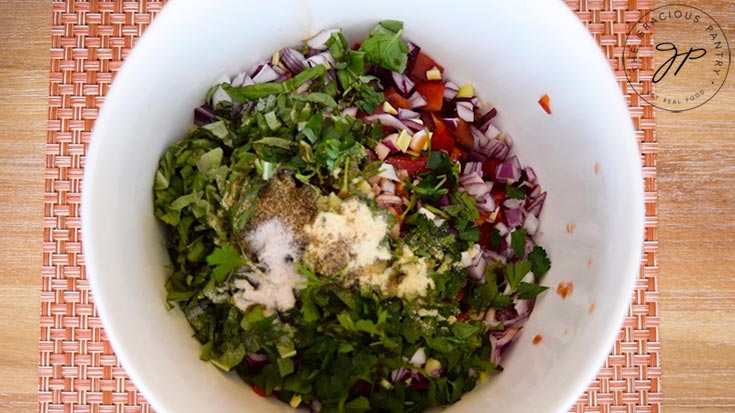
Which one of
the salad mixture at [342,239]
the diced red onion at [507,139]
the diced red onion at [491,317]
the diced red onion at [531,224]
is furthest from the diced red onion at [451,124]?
the diced red onion at [491,317]

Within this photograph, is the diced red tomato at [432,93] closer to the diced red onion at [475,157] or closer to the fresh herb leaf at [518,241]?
the diced red onion at [475,157]

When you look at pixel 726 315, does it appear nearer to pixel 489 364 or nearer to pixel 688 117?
pixel 688 117

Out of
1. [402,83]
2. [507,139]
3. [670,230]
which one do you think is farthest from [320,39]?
[670,230]

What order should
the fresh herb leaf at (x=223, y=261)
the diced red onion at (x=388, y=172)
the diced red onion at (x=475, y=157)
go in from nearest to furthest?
the fresh herb leaf at (x=223, y=261) < the diced red onion at (x=388, y=172) < the diced red onion at (x=475, y=157)

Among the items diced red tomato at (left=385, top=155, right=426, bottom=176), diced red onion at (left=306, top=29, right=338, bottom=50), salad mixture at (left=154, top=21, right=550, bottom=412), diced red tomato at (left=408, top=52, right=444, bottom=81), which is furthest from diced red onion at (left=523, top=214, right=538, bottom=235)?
diced red onion at (left=306, top=29, right=338, bottom=50)

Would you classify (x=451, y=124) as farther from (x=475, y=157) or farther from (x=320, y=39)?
(x=320, y=39)

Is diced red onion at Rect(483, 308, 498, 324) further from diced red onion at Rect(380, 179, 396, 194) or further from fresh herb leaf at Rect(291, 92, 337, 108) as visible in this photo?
fresh herb leaf at Rect(291, 92, 337, 108)
